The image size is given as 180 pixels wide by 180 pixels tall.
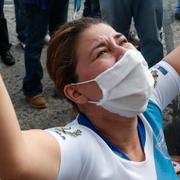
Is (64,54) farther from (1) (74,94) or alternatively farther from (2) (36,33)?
(2) (36,33)

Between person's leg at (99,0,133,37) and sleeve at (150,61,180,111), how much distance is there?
1398 millimetres

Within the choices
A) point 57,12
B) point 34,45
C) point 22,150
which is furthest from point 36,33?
point 22,150

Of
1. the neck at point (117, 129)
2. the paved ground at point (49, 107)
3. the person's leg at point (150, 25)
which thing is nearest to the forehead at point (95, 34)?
the neck at point (117, 129)

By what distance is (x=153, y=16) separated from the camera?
3.35 m

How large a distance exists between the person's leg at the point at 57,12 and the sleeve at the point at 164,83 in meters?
A: 1.87

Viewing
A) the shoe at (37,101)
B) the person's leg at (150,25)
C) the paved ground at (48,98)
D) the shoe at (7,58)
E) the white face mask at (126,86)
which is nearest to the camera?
the white face mask at (126,86)

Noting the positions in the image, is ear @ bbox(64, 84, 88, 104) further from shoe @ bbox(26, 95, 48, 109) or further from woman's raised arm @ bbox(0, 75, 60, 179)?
shoe @ bbox(26, 95, 48, 109)

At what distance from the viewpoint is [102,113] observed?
1730mm

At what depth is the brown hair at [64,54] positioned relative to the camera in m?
1.74

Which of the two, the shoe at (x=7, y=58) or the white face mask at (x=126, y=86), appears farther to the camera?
the shoe at (x=7, y=58)

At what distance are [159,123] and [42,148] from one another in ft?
1.99

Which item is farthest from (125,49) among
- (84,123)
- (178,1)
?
(178,1)

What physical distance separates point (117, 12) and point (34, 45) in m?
0.73

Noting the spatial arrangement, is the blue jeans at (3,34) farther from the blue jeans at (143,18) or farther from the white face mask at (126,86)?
the white face mask at (126,86)
